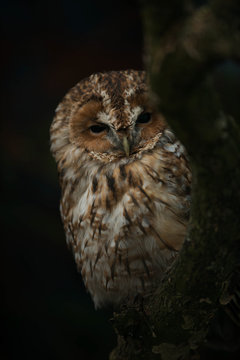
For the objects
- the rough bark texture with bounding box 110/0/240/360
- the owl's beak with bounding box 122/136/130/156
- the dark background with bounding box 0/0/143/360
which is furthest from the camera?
the dark background with bounding box 0/0/143/360

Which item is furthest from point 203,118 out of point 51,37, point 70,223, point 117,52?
point 51,37

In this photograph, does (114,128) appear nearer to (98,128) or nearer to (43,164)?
(98,128)

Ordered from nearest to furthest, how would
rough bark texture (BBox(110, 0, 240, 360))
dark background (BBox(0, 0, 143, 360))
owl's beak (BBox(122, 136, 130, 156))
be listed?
rough bark texture (BBox(110, 0, 240, 360))
owl's beak (BBox(122, 136, 130, 156))
dark background (BBox(0, 0, 143, 360))

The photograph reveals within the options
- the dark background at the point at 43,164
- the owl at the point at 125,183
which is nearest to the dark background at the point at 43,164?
the dark background at the point at 43,164

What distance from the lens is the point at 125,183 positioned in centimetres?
135

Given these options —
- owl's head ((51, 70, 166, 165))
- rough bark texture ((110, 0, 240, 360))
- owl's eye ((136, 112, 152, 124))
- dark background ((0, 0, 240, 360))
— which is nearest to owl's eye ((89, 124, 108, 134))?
owl's head ((51, 70, 166, 165))

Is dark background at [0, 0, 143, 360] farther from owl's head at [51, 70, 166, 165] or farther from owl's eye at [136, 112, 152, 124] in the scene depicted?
owl's eye at [136, 112, 152, 124]

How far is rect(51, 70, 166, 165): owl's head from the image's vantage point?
1.26m

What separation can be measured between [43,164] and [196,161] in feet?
6.69

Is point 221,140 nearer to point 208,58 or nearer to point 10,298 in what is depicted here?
point 208,58

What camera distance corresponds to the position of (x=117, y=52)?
9.46 feet

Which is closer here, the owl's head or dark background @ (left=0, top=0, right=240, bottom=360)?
the owl's head

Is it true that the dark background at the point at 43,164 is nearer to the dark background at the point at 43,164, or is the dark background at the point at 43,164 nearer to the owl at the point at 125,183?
the dark background at the point at 43,164

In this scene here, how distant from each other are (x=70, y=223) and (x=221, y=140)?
93 cm
